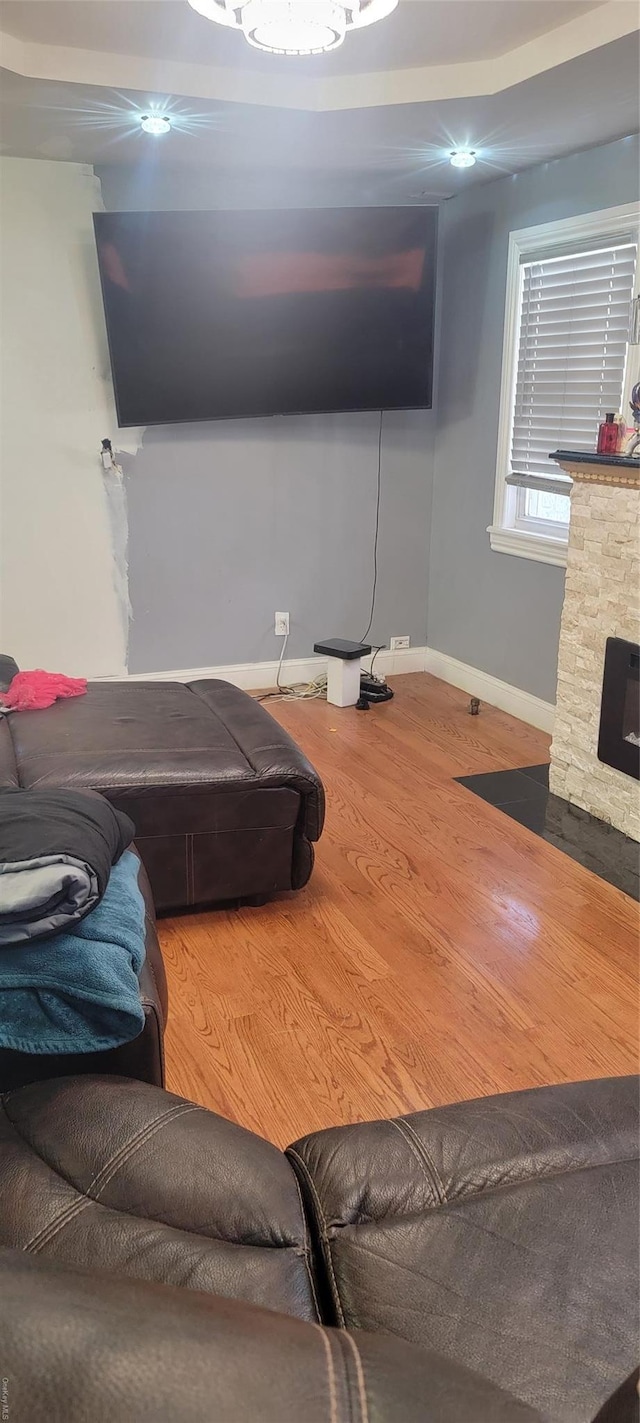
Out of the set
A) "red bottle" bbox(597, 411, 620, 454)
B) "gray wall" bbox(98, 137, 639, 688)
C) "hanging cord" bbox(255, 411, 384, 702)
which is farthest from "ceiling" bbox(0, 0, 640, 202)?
"hanging cord" bbox(255, 411, 384, 702)

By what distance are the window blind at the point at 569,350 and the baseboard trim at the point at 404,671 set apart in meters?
1.00

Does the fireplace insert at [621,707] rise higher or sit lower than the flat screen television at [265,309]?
lower

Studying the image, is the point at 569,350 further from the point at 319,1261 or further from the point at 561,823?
the point at 319,1261

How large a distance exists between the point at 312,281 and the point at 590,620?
193 cm

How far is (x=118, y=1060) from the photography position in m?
1.38

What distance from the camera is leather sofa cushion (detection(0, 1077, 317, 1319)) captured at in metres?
0.89

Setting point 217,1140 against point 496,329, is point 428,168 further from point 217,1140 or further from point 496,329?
point 217,1140

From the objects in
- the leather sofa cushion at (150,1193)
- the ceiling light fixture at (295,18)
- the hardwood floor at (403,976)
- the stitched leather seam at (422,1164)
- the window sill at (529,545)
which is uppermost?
the ceiling light fixture at (295,18)

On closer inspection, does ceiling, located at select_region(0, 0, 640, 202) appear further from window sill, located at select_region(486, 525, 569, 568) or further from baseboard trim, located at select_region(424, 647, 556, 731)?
baseboard trim, located at select_region(424, 647, 556, 731)

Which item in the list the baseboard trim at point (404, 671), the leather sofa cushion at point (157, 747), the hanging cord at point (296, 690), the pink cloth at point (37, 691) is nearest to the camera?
the leather sofa cushion at point (157, 747)

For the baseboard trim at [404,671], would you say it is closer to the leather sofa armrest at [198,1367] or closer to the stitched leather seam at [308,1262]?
the stitched leather seam at [308,1262]

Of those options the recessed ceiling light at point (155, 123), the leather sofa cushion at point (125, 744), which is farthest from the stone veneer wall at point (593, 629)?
the recessed ceiling light at point (155, 123)

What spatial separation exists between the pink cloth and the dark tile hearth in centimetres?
148

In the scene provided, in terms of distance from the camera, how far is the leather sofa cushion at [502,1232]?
0.86 metres
